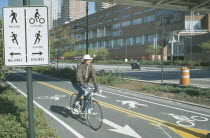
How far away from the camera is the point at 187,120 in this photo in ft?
26.5

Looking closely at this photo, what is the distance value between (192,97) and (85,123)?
635 cm

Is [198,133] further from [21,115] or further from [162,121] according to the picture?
[21,115]

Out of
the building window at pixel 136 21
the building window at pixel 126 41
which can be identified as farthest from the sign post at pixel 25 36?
the building window at pixel 126 41

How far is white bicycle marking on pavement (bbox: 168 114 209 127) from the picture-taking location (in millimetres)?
7598

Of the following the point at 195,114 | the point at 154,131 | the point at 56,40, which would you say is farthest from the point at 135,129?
the point at 56,40

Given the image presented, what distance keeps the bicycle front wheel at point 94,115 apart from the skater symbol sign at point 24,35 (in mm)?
3670

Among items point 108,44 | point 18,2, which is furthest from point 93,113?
point 108,44

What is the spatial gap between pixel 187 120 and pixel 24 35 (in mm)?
6298

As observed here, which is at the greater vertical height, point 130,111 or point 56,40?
point 56,40

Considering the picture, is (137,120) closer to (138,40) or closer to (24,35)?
(24,35)

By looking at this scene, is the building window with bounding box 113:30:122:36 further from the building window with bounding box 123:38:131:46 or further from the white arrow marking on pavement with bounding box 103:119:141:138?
the white arrow marking on pavement with bounding box 103:119:141:138

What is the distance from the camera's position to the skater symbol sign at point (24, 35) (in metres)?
3.66

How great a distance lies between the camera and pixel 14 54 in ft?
12.0

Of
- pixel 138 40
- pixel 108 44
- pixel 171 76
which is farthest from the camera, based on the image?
pixel 108 44
